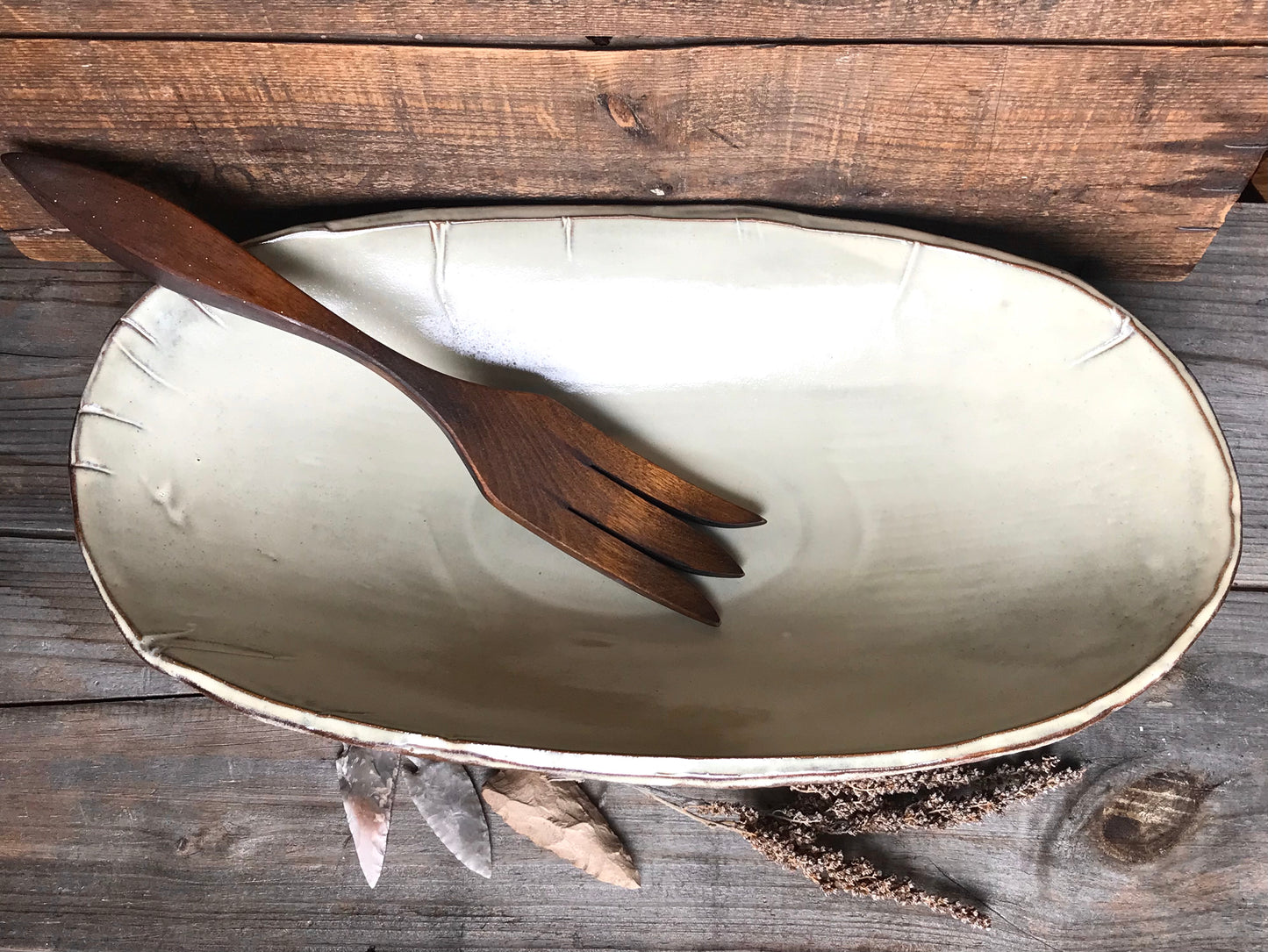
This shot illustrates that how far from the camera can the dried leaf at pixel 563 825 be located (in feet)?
1.80

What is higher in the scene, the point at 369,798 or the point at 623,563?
the point at 623,563

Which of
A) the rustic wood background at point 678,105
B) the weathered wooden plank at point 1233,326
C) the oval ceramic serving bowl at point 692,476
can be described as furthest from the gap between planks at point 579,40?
the weathered wooden plank at point 1233,326

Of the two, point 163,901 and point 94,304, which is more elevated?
point 94,304

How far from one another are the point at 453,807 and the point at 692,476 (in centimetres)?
26

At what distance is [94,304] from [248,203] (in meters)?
0.17

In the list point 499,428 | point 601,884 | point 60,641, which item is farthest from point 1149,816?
point 60,641

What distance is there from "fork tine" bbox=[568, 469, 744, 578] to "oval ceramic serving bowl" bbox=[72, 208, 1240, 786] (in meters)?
0.03

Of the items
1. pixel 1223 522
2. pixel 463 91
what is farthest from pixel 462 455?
pixel 1223 522

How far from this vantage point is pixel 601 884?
553 mm

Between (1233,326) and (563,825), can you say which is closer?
(563,825)

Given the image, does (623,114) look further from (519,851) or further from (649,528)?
(519,851)

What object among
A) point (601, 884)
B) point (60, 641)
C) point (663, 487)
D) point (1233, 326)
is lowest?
point (601, 884)

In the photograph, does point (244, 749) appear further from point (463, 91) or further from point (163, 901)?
point (463, 91)

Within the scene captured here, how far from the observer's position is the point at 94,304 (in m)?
0.71
